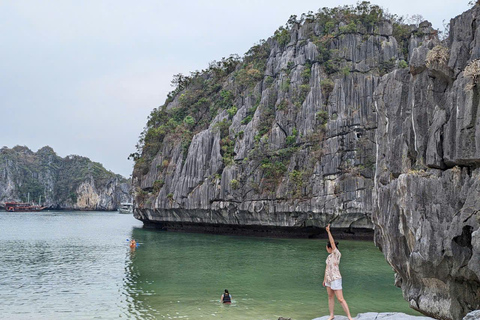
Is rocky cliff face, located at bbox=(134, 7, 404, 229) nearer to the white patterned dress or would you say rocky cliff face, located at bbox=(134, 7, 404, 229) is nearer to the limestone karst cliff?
the limestone karst cliff

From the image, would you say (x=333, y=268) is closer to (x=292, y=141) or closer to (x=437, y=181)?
(x=437, y=181)

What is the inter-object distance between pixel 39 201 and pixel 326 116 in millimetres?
130888

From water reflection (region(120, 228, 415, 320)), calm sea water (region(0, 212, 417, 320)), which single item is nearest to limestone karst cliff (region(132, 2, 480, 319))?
water reflection (region(120, 228, 415, 320))

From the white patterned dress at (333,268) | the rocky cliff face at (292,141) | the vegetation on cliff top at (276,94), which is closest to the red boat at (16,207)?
the vegetation on cliff top at (276,94)

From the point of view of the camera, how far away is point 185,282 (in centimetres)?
1947

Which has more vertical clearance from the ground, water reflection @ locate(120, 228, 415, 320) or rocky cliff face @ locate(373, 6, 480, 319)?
rocky cliff face @ locate(373, 6, 480, 319)

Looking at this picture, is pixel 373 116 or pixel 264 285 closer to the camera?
pixel 264 285

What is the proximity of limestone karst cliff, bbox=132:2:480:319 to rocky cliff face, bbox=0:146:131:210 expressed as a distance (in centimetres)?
9368

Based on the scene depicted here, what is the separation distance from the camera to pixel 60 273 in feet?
73.9

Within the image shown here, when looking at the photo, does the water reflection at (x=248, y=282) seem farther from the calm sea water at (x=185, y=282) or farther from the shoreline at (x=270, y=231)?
the shoreline at (x=270, y=231)

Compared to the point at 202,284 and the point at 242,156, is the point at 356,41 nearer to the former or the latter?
the point at 242,156

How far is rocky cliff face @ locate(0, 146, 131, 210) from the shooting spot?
141 m

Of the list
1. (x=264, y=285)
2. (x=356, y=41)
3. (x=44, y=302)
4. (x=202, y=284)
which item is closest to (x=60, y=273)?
(x=44, y=302)

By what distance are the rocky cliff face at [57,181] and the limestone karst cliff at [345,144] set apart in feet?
307
